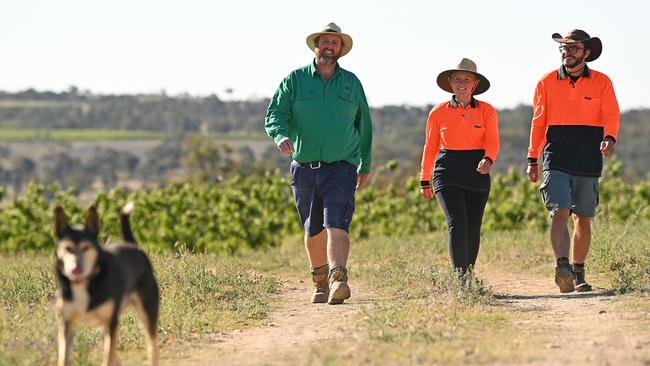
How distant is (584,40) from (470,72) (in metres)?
1.04

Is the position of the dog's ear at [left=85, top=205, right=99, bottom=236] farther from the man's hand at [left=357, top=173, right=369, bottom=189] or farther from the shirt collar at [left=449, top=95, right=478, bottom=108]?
the shirt collar at [left=449, top=95, right=478, bottom=108]

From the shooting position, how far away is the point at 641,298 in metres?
8.82

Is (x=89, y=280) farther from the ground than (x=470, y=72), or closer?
closer

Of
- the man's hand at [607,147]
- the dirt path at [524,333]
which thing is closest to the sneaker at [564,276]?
the dirt path at [524,333]

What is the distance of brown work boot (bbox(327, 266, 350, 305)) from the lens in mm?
9031

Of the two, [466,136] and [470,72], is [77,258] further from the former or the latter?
[470,72]

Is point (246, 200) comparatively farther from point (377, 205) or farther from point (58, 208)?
point (58, 208)

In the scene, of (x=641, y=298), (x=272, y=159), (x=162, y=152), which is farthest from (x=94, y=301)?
(x=162, y=152)

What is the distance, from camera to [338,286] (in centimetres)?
903

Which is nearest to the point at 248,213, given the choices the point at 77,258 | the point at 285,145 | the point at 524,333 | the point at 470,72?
the point at 470,72

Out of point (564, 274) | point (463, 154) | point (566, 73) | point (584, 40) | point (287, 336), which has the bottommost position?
point (287, 336)

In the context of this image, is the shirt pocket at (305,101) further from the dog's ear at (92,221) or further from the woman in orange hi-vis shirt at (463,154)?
the dog's ear at (92,221)

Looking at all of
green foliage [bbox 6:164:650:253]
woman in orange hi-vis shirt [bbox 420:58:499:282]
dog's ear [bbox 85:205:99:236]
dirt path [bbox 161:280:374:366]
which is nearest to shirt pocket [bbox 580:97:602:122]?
woman in orange hi-vis shirt [bbox 420:58:499:282]

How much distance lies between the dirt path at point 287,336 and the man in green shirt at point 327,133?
0.40 meters
